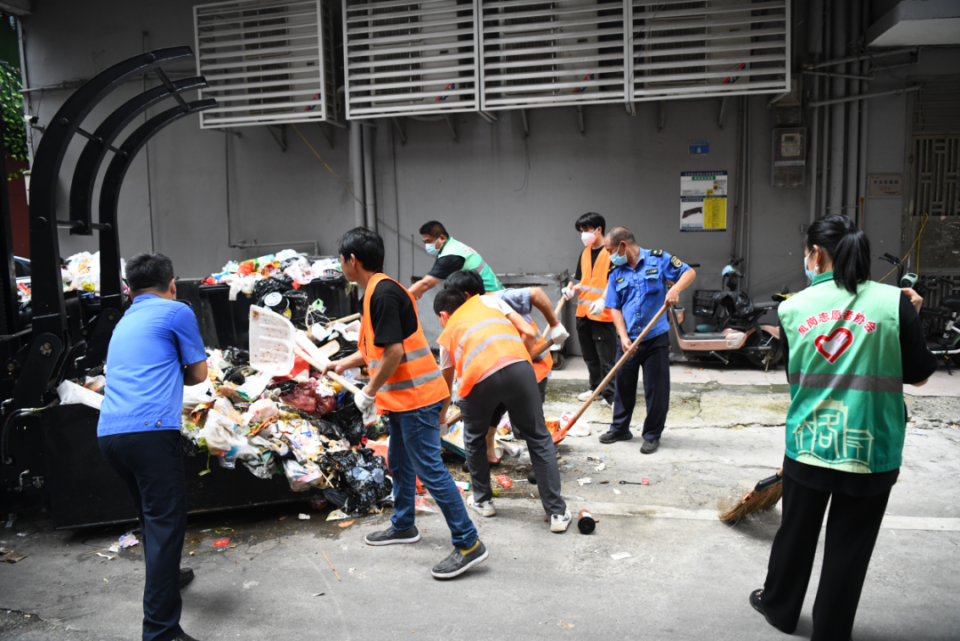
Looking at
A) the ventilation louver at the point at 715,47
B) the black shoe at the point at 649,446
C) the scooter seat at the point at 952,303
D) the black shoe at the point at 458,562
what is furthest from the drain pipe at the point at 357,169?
the scooter seat at the point at 952,303

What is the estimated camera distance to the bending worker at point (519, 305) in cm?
359

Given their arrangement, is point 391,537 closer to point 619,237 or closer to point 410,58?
point 619,237

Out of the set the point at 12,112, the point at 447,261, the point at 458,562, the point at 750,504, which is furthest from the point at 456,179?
the point at 12,112

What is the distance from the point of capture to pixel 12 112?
998cm

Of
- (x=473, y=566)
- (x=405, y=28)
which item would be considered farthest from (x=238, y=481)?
(x=405, y=28)

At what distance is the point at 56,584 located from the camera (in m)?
3.26

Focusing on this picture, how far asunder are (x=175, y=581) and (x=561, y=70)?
641 cm

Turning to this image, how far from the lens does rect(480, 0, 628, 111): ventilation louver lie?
7031 mm

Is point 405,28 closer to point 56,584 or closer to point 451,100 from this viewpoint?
point 451,100

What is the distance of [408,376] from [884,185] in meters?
6.84

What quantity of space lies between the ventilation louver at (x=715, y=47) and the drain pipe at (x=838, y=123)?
0.85 metres

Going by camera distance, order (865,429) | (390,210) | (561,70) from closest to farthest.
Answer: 1. (865,429)
2. (561,70)
3. (390,210)

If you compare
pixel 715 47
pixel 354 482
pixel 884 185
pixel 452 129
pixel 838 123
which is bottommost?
pixel 354 482

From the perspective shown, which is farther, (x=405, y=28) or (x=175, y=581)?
(x=405, y=28)
